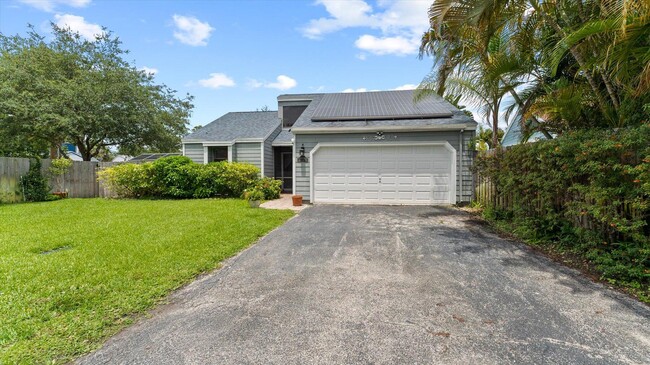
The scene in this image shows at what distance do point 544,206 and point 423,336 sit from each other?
13.6ft

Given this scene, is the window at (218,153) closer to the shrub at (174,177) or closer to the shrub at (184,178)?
the shrub at (184,178)

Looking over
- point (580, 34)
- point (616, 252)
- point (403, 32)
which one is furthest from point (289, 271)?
point (403, 32)

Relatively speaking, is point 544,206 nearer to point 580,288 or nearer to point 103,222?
point 580,288

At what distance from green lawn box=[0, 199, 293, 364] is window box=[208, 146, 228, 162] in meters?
5.92

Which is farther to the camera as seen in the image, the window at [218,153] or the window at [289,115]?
the window at [289,115]

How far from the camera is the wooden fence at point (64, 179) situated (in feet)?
32.2

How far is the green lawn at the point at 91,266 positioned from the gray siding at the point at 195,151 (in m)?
5.96

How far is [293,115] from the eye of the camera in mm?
14906

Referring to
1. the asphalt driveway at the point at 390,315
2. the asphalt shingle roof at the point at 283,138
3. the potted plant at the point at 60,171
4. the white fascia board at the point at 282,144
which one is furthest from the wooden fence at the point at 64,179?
the asphalt driveway at the point at 390,315

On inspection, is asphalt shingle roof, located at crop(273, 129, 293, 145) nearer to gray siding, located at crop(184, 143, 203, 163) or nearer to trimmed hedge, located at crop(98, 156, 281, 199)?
trimmed hedge, located at crop(98, 156, 281, 199)

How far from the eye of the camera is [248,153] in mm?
12891

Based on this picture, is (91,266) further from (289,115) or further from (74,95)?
(74,95)

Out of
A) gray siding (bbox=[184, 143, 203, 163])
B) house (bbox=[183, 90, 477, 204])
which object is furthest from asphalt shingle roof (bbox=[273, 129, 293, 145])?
gray siding (bbox=[184, 143, 203, 163])

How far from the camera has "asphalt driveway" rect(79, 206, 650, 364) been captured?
2.14 metres
